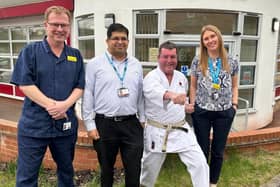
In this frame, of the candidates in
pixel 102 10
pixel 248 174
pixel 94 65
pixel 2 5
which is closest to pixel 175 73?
pixel 94 65

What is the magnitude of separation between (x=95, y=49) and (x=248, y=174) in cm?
364

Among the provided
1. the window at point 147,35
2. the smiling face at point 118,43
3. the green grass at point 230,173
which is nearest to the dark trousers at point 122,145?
the smiling face at point 118,43

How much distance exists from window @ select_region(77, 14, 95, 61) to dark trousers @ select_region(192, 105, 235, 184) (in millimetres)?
3736

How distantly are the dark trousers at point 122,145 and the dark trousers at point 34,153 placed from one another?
277 mm

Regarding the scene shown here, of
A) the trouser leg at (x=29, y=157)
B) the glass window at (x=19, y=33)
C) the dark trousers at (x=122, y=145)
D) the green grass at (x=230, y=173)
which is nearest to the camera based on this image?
the trouser leg at (x=29, y=157)

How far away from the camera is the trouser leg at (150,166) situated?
2.79 metres

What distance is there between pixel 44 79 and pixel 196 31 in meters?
3.62

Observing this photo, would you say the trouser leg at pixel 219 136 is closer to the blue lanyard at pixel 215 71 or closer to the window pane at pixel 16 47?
the blue lanyard at pixel 215 71

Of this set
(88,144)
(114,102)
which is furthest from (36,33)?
(114,102)

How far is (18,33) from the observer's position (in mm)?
8656

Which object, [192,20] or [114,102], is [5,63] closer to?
[192,20]

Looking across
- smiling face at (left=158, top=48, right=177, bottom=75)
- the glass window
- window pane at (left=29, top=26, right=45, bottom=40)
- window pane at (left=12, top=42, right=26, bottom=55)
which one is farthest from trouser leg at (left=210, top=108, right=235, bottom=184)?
window pane at (left=12, top=42, right=26, bottom=55)

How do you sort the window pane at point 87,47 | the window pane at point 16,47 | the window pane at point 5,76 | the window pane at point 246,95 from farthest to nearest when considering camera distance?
1. the window pane at point 5,76
2. the window pane at point 16,47
3. the window pane at point 87,47
4. the window pane at point 246,95

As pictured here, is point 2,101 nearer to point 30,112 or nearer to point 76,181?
point 76,181
